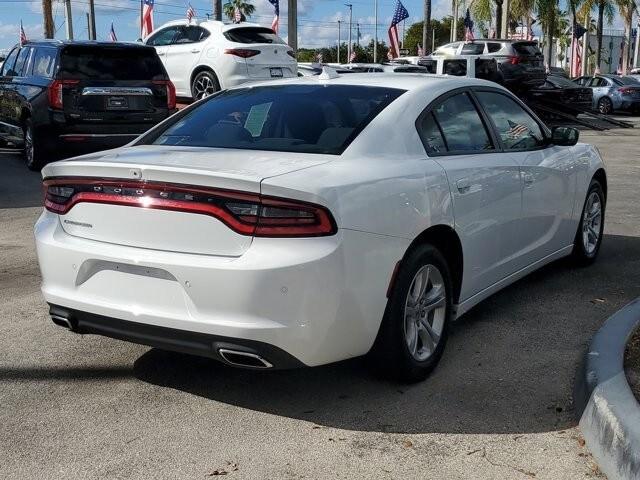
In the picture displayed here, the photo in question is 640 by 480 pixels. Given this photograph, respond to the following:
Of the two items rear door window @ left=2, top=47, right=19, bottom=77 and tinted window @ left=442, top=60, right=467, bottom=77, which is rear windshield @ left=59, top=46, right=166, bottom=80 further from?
tinted window @ left=442, top=60, right=467, bottom=77

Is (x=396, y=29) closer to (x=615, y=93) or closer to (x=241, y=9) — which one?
(x=615, y=93)

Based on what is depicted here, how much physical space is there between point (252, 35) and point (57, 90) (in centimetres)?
575

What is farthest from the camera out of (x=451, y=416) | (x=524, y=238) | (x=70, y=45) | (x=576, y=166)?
(x=70, y=45)

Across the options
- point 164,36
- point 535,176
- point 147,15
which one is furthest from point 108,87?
Result: point 147,15

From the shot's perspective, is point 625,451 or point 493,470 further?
point 493,470

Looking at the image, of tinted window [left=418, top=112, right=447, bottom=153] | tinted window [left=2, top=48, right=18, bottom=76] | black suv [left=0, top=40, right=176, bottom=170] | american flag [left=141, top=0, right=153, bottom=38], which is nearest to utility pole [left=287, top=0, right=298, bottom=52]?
american flag [left=141, top=0, right=153, bottom=38]

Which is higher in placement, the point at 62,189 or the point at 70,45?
the point at 70,45

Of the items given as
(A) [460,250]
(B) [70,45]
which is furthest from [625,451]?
(B) [70,45]

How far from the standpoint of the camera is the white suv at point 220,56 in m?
15.5

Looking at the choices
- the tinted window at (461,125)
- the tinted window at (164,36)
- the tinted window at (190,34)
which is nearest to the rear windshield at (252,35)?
the tinted window at (190,34)

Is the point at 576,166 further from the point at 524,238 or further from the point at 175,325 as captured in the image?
the point at 175,325

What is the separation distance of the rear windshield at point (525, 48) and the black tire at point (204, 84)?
12.4 metres

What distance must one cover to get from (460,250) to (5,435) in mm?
2461

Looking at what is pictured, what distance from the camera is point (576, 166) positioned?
625 cm
